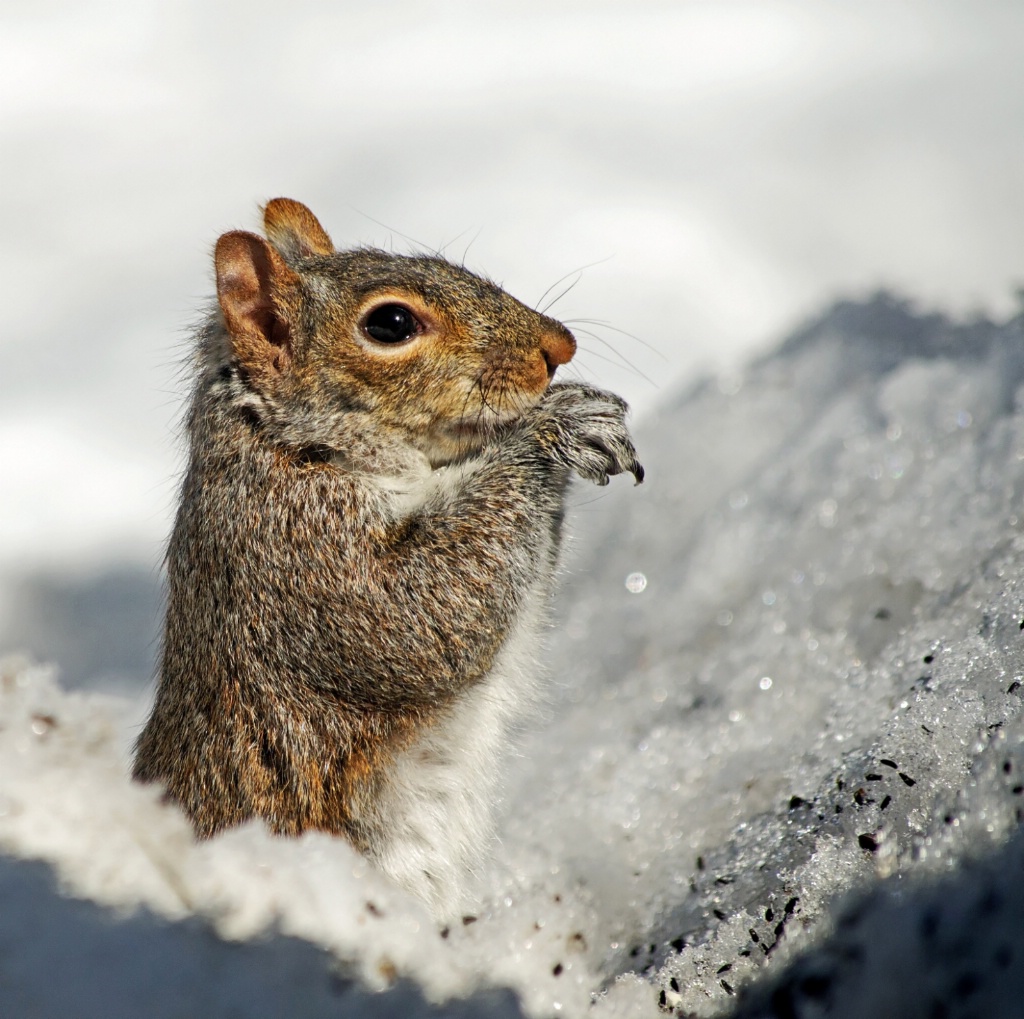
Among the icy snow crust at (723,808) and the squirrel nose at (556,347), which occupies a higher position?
the squirrel nose at (556,347)

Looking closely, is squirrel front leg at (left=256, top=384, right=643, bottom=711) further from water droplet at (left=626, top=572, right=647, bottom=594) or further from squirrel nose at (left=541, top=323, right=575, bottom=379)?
water droplet at (left=626, top=572, right=647, bottom=594)

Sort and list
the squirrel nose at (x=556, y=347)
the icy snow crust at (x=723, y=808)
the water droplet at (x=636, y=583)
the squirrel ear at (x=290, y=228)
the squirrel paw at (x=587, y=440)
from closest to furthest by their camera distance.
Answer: the icy snow crust at (x=723, y=808) → the squirrel paw at (x=587, y=440) → the squirrel nose at (x=556, y=347) → the squirrel ear at (x=290, y=228) → the water droplet at (x=636, y=583)

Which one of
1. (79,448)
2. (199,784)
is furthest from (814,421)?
(79,448)

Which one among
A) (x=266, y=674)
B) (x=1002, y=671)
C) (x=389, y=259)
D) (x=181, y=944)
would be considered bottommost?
(x=181, y=944)

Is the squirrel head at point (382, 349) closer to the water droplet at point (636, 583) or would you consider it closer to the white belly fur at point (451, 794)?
the white belly fur at point (451, 794)

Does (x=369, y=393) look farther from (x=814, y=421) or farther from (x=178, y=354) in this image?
(x=814, y=421)

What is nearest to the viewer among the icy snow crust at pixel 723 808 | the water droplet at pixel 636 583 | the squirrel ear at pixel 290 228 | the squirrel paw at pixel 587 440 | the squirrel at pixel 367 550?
the icy snow crust at pixel 723 808

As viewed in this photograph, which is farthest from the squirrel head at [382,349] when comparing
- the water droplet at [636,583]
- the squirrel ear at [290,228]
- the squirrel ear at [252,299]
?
the water droplet at [636,583]

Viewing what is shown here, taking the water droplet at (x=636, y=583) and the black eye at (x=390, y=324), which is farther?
the water droplet at (x=636, y=583)
